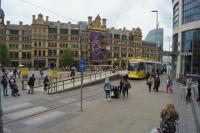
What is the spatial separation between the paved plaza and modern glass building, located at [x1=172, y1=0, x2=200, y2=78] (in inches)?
670

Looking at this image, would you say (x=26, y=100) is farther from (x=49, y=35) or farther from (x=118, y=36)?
(x=118, y=36)

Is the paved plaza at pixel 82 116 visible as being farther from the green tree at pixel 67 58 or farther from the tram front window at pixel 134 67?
the green tree at pixel 67 58

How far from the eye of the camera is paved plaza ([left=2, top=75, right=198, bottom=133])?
11.6 meters

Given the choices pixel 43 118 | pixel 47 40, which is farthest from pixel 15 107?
pixel 47 40

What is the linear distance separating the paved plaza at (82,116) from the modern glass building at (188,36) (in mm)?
17007

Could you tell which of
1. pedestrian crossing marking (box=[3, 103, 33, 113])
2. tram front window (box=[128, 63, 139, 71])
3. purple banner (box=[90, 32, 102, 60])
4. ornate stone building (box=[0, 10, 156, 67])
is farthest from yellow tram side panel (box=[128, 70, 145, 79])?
ornate stone building (box=[0, 10, 156, 67])

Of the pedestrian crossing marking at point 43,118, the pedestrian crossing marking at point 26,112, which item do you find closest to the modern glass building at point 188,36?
the pedestrian crossing marking at point 26,112

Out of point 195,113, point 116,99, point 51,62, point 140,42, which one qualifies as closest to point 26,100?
point 116,99

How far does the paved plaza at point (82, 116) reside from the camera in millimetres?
11594

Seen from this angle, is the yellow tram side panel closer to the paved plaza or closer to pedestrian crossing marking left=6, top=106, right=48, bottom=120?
the paved plaza

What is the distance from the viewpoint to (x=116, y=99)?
19.7m

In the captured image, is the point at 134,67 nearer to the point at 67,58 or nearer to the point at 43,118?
the point at 43,118

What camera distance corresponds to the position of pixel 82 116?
13.9 meters

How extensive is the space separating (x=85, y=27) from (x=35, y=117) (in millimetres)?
84342
